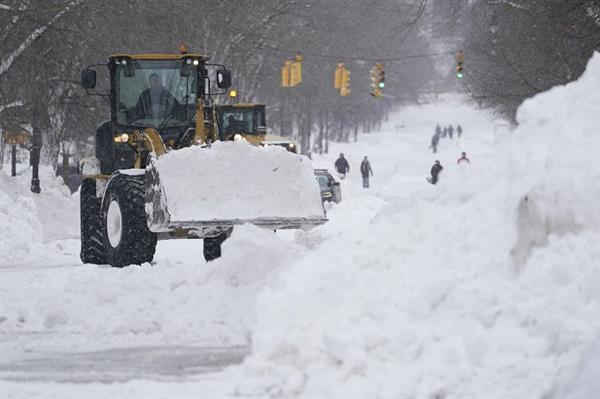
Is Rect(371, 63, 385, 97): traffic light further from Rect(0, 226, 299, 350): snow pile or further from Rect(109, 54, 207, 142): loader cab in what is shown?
Rect(0, 226, 299, 350): snow pile

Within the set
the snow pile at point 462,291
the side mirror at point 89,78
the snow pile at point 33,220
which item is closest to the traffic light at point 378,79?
the snow pile at point 33,220

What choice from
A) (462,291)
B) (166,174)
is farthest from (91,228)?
(462,291)

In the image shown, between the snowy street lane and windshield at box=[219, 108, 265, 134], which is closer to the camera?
the snowy street lane

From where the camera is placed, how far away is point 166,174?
15.3m

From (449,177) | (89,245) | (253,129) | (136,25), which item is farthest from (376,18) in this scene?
(449,177)

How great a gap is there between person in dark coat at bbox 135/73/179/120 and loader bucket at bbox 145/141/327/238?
6.83 ft

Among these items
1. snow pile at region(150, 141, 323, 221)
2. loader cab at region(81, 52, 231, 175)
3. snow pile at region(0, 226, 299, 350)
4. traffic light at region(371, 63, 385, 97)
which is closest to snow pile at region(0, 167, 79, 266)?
loader cab at region(81, 52, 231, 175)

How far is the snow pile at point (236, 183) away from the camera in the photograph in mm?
15227

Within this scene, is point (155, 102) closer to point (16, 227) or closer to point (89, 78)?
point (89, 78)

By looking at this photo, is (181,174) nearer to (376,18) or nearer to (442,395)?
(442,395)

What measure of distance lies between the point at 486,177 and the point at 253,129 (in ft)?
80.1

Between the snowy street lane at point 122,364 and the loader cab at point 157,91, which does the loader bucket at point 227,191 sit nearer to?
the loader cab at point 157,91

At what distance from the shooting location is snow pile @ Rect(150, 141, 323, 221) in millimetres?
15227

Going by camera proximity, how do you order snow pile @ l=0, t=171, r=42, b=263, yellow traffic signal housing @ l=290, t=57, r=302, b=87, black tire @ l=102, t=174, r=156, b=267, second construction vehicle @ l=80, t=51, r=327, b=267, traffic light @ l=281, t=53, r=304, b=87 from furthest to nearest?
1. yellow traffic signal housing @ l=290, t=57, r=302, b=87
2. traffic light @ l=281, t=53, r=304, b=87
3. snow pile @ l=0, t=171, r=42, b=263
4. black tire @ l=102, t=174, r=156, b=267
5. second construction vehicle @ l=80, t=51, r=327, b=267
